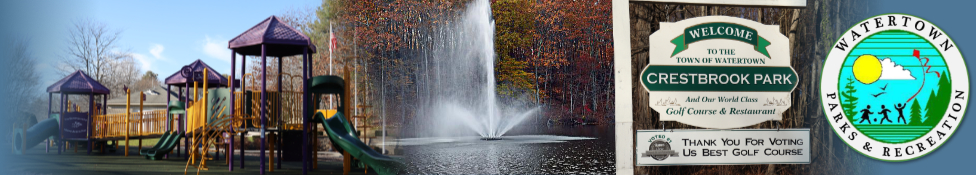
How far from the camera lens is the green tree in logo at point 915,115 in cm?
685

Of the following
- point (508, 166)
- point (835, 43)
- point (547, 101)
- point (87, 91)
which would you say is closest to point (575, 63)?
point (547, 101)

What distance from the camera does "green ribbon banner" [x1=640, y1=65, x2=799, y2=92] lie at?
262 inches

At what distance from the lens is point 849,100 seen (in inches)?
270

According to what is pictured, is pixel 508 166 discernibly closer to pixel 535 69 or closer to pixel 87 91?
pixel 535 69

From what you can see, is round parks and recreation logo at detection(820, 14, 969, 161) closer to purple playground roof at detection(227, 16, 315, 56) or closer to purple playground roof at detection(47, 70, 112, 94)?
purple playground roof at detection(227, 16, 315, 56)

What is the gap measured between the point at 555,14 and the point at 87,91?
42.4 ft

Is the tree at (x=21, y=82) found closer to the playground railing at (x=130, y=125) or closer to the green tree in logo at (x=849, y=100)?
the playground railing at (x=130, y=125)

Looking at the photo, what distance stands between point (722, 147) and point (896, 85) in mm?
2177

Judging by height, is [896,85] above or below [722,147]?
above

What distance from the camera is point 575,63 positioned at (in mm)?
18656

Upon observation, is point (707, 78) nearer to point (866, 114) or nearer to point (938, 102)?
point (866, 114)

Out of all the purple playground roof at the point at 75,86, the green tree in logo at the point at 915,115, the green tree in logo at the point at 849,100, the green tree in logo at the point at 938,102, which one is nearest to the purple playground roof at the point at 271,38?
the green tree in logo at the point at 849,100

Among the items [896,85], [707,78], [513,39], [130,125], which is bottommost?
[130,125]

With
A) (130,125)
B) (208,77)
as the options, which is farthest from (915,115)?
(130,125)
